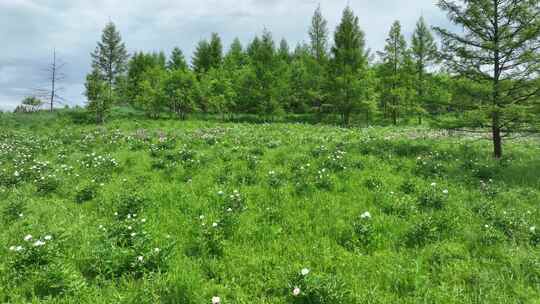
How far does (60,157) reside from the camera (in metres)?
10.9

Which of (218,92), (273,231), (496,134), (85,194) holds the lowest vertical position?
(273,231)

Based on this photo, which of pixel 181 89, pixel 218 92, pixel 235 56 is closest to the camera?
pixel 181 89

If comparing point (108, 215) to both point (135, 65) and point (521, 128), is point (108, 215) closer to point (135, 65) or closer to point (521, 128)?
point (521, 128)

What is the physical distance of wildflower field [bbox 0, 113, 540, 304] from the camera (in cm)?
377

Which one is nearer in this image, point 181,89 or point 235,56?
point 181,89

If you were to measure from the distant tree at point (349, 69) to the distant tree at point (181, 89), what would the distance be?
60.9 ft

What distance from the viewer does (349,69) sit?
1175 inches

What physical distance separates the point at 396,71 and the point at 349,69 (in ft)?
30.5

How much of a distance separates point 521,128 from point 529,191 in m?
4.86

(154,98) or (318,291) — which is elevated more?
(154,98)

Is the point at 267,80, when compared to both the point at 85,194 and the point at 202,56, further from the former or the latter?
the point at 85,194

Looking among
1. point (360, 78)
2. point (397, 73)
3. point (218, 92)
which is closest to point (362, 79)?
point (360, 78)

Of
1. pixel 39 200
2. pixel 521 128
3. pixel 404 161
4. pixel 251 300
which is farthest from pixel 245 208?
pixel 521 128

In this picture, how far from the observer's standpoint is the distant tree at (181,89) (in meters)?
36.9
